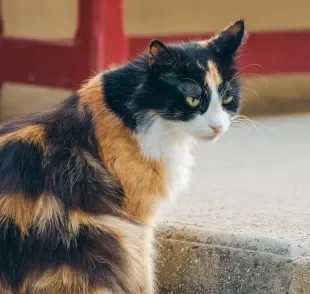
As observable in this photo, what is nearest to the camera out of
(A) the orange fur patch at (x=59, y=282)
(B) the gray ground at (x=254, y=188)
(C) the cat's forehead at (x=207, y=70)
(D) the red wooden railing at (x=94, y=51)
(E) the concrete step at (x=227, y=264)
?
(A) the orange fur patch at (x=59, y=282)

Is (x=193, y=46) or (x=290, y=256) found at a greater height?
(x=193, y=46)

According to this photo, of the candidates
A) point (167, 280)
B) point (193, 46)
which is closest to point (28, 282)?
point (167, 280)

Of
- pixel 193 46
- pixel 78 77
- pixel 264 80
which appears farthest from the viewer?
pixel 264 80

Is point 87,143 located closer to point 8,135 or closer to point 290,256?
point 8,135

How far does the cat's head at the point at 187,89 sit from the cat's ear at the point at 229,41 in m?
0.04

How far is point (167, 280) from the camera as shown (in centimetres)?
250

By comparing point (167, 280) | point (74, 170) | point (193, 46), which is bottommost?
point (167, 280)

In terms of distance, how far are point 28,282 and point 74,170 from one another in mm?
283

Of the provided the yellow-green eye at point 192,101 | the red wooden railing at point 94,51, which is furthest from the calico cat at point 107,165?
the red wooden railing at point 94,51

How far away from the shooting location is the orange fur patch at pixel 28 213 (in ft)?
6.71

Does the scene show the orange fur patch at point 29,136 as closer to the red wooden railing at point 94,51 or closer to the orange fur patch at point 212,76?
the orange fur patch at point 212,76

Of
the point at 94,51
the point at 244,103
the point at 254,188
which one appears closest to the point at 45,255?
the point at 254,188

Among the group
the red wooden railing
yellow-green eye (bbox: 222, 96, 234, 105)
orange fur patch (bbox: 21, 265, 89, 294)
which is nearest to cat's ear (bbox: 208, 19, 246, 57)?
yellow-green eye (bbox: 222, 96, 234, 105)

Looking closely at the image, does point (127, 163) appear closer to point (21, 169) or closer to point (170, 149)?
point (170, 149)
